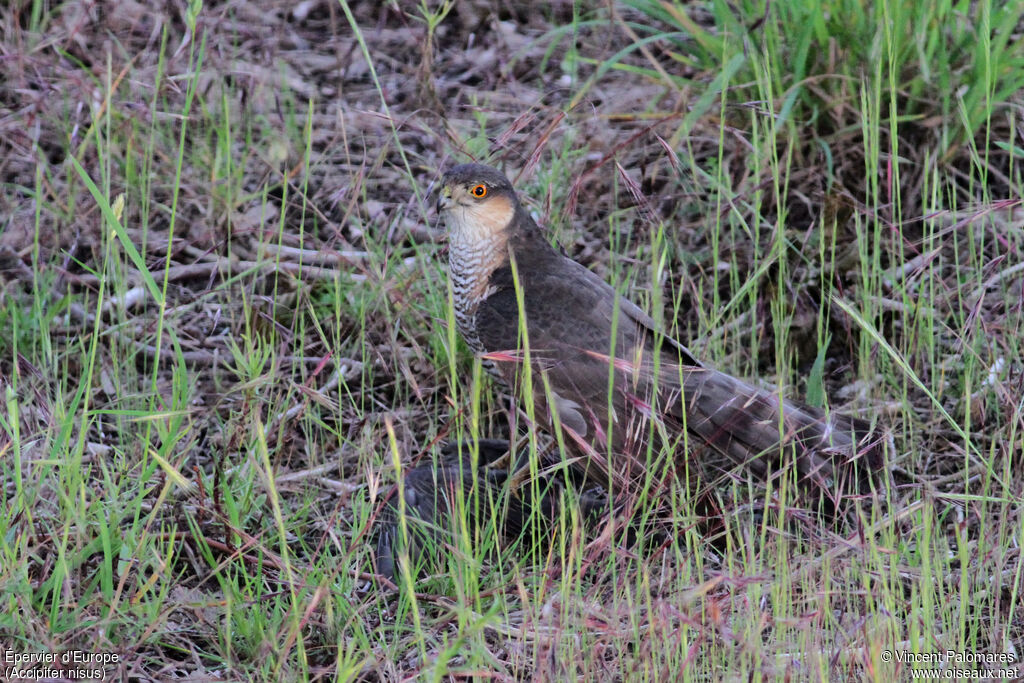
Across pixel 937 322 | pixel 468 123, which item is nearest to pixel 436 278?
pixel 468 123

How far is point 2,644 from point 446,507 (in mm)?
1261

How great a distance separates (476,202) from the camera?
4012 mm

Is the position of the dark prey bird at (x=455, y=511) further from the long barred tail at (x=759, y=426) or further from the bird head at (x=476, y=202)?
the bird head at (x=476, y=202)

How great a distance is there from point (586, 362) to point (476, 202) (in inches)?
25.1

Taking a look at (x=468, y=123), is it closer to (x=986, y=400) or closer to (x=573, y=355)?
(x=573, y=355)

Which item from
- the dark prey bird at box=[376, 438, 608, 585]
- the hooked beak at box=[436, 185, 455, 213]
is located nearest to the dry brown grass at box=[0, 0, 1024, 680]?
the dark prey bird at box=[376, 438, 608, 585]

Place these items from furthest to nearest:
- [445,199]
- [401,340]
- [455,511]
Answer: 1. [401,340]
2. [445,199]
3. [455,511]

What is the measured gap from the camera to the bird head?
3971mm

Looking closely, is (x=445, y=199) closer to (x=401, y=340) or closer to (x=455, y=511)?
(x=401, y=340)

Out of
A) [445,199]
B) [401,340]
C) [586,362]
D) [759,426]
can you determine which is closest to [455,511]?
[586,362]

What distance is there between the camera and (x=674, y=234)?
15.8 ft

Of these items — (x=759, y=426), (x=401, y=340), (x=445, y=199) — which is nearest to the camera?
(x=759, y=426)

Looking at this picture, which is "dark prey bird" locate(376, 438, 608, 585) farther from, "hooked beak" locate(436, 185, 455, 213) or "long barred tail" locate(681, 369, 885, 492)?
"hooked beak" locate(436, 185, 455, 213)

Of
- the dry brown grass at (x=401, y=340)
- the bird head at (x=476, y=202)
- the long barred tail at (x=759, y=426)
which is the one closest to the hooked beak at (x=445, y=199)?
the bird head at (x=476, y=202)
